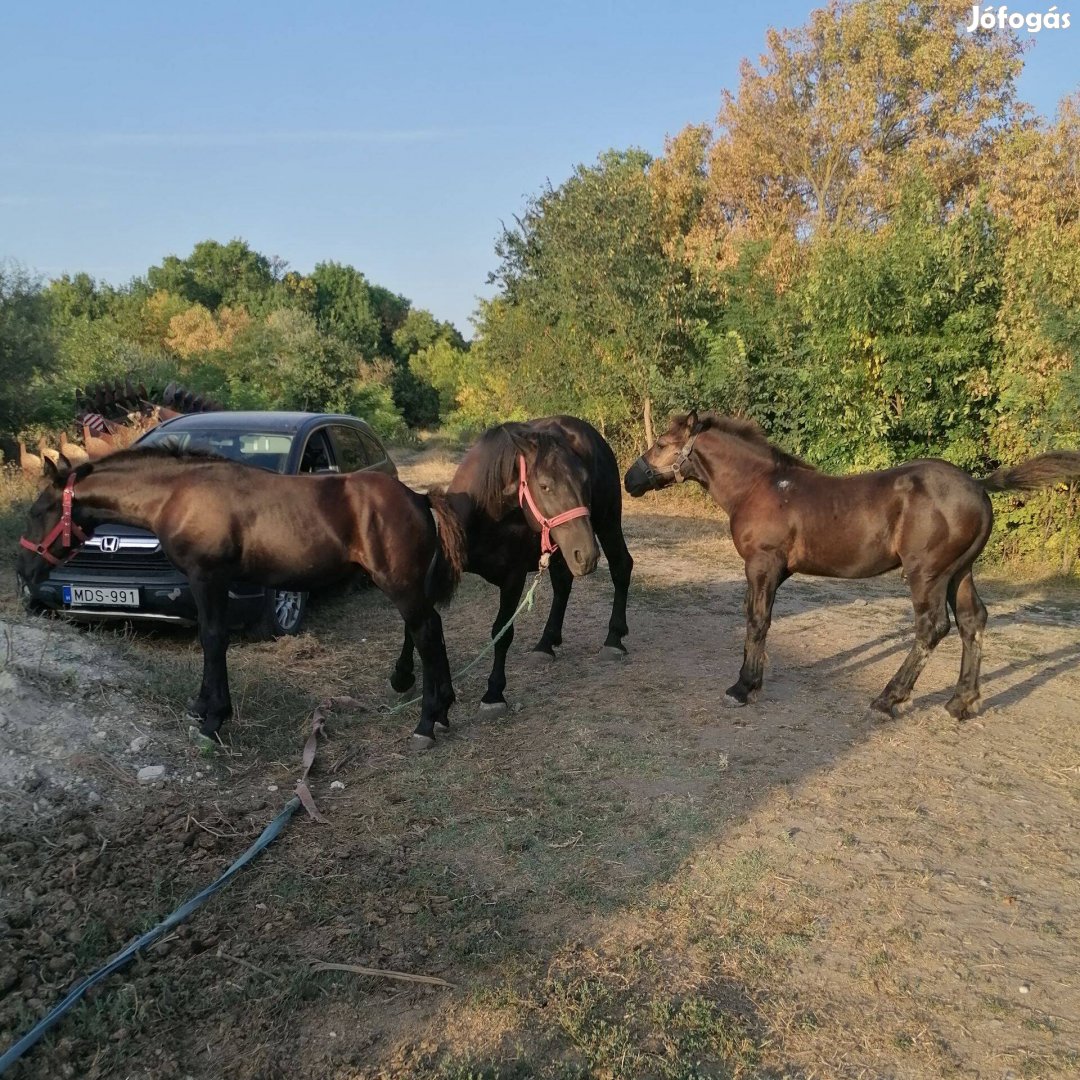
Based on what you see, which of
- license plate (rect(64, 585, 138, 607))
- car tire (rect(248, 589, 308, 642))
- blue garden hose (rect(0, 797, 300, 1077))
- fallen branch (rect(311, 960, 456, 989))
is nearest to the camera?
blue garden hose (rect(0, 797, 300, 1077))

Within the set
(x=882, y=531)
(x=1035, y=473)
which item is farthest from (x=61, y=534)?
(x=1035, y=473)

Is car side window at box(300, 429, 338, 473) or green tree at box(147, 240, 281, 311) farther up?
green tree at box(147, 240, 281, 311)

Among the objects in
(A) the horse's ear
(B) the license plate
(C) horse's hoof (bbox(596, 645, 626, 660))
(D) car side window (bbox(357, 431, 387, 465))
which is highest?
(A) the horse's ear

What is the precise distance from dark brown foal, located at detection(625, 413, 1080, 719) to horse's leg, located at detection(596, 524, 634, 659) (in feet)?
4.39

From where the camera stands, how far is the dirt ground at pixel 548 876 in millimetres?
2611

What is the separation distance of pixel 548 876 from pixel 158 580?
4.17 m

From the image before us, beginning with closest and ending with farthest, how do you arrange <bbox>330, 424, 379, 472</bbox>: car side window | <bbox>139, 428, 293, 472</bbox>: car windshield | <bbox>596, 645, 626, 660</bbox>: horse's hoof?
1. <bbox>596, 645, 626, 660</bbox>: horse's hoof
2. <bbox>139, 428, 293, 472</bbox>: car windshield
3. <bbox>330, 424, 379, 472</bbox>: car side window

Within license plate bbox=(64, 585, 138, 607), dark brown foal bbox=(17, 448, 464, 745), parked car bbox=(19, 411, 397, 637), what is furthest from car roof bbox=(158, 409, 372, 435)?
dark brown foal bbox=(17, 448, 464, 745)

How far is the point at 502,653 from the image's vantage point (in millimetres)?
5621

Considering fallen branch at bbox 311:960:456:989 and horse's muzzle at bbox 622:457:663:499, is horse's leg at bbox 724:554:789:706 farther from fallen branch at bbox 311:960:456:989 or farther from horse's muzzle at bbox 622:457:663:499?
fallen branch at bbox 311:960:456:989

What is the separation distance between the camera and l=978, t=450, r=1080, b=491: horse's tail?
18.3ft

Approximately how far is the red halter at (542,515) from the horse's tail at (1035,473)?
2.89m

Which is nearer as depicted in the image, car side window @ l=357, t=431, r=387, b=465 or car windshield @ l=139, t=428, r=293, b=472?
car windshield @ l=139, t=428, r=293, b=472

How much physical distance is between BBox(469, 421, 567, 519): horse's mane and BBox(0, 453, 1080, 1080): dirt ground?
1.48 metres
